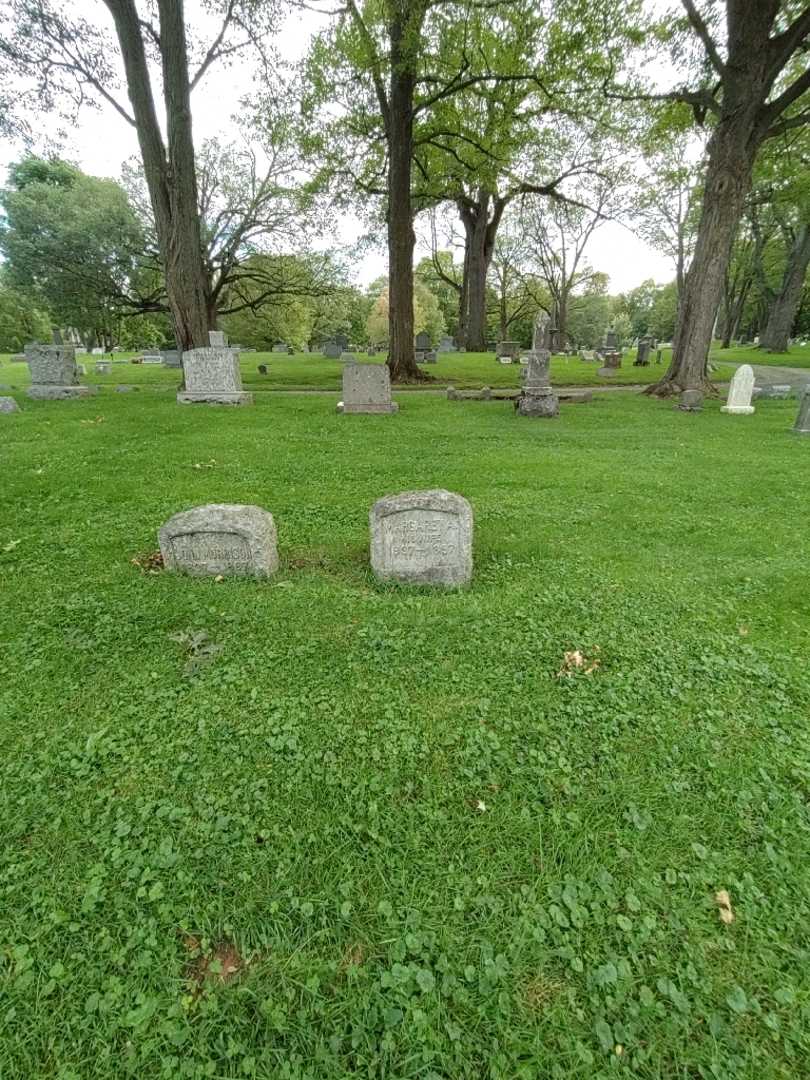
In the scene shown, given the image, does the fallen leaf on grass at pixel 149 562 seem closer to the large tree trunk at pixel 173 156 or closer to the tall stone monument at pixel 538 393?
the tall stone monument at pixel 538 393

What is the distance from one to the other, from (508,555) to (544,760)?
A: 2.40 meters

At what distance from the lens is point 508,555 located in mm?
4652

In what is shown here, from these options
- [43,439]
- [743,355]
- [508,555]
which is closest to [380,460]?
[508,555]

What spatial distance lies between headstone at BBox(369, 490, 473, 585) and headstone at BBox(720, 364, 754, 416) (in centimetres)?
1153

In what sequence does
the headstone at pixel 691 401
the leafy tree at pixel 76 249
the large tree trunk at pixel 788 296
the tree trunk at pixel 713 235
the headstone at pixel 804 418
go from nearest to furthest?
the headstone at pixel 804 418 < the tree trunk at pixel 713 235 < the headstone at pixel 691 401 < the leafy tree at pixel 76 249 < the large tree trunk at pixel 788 296

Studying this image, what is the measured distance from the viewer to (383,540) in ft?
13.4

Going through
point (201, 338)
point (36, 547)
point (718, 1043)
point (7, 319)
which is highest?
point (7, 319)

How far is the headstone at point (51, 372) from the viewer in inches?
506

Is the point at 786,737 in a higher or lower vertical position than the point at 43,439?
lower

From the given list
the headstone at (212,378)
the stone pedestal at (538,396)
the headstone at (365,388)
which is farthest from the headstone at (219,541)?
the stone pedestal at (538,396)

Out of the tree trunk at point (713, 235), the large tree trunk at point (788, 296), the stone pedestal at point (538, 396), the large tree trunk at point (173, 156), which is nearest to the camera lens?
the large tree trunk at point (173, 156)

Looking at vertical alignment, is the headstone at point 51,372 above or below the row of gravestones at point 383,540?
above

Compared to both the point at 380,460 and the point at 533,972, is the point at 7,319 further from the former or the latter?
the point at 533,972

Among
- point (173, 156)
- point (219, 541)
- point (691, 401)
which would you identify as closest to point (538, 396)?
point (691, 401)
